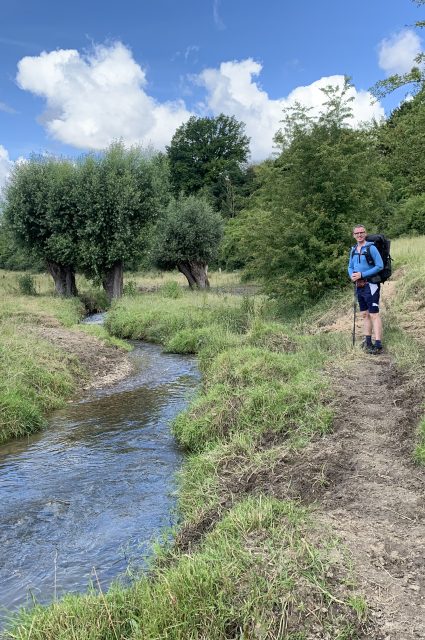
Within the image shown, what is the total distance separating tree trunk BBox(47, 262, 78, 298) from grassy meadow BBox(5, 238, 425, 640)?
20.3 meters

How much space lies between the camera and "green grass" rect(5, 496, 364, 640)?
340 cm

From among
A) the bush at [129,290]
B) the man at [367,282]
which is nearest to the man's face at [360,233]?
the man at [367,282]

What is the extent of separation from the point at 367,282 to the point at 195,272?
27491 mm

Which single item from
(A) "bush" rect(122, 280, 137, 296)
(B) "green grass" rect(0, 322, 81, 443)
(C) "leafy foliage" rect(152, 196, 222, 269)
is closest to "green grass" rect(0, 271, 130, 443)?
(B) "green grass" rect(0, 322, 81, 443)

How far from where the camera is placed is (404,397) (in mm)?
7312

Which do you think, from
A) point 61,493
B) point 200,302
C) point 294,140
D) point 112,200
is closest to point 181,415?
point 61,493

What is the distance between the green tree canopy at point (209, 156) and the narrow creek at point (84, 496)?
56.2 meters

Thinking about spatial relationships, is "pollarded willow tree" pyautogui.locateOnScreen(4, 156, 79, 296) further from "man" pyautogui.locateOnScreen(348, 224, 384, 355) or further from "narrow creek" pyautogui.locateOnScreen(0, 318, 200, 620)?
"man" pyautogui.locateOnScreen(348, 224, 384, 355)

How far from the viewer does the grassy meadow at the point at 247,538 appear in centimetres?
347

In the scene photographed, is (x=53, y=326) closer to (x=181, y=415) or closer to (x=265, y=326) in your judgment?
(x=265, y=326)

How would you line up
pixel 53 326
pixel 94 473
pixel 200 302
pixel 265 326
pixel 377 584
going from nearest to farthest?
1. pixel 377 584
2. pixel 94 473
3. pixel 265 326
4. pixel 53 326
5. pixel 200 302

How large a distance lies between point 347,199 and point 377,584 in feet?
44.2

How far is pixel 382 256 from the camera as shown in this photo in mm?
9977

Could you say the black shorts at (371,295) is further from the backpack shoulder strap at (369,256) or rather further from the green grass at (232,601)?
the green grass at (232,601)
